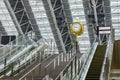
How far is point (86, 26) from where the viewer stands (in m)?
34.6

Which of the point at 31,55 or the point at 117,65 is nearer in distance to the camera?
the point at 31,55

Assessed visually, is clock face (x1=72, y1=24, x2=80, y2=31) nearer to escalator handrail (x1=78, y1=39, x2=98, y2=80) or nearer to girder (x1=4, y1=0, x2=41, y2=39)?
escalator handrail (x1=78, y1=39, x2=98, y2=80)

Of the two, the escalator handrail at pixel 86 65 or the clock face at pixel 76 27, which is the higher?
the clock face at pixel 76 27

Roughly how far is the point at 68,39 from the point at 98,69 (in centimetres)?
2392

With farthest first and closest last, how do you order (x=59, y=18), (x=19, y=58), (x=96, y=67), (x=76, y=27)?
(x=59, y=18) → (x=76, y=27) → (x=19, y=58) → (x=96, y=67)

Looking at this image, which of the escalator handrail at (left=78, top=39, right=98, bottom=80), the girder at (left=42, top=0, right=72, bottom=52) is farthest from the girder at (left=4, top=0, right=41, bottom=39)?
the escalator handrail at (left=78, top=39, right=98, bottom=80)

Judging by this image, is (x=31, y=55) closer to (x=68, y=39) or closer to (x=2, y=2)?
(x=2, y=2)

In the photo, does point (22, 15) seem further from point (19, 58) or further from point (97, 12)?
point (19, 58)

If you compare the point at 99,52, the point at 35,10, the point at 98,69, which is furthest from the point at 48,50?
the point at 35,10

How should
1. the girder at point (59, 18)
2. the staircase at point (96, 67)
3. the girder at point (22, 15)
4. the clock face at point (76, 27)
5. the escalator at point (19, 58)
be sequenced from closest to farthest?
the staircase at point (96, 67)
the escalator at point (19, 58)
the clock face at point (76, 27)
the girder at point (59, 18)
the girder at point (22, 15)

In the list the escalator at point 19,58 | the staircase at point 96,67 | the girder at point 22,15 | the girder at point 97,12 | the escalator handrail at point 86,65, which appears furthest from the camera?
the girder at point 22,15

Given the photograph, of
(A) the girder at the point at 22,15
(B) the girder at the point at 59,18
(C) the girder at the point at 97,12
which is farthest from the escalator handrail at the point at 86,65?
(A) the girder at the point at 22,15

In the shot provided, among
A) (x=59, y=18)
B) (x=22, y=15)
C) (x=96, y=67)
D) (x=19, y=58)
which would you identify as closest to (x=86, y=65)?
(x=96, y=67)

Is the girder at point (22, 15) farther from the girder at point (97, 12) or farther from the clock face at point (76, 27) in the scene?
the clock face at point (76, 27)
